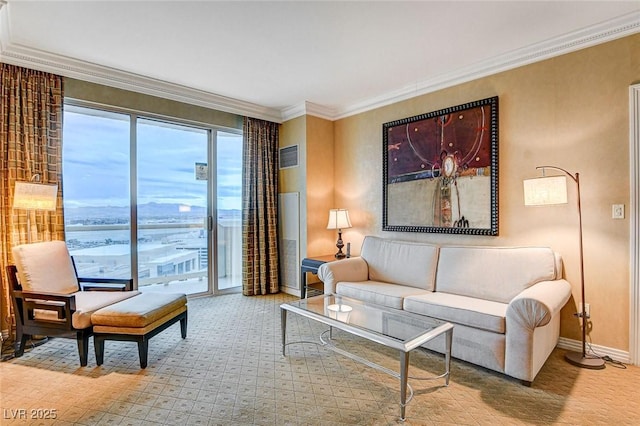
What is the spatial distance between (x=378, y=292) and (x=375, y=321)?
774 millimetres

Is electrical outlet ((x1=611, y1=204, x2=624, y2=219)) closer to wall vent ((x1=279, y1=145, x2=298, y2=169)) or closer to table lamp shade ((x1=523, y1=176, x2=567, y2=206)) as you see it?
table lamp shade ((x1=523, y1=176, x2=567, y2=206))

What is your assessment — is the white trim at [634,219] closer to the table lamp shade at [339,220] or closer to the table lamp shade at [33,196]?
the table lamp shade at [339,220]

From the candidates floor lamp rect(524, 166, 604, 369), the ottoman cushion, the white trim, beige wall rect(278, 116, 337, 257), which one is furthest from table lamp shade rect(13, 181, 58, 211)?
the white trim

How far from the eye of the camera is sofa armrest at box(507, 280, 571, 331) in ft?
7.16

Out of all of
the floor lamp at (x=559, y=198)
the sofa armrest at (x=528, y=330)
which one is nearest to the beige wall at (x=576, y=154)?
the floor lamp at (x=559, y=198)

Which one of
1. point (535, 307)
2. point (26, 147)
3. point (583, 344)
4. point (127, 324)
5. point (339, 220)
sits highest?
point (26, 147)

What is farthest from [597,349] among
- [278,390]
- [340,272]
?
[278,390]

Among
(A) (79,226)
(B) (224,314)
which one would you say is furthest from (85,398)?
(A) (79,226)

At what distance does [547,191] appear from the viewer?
8.73 ft

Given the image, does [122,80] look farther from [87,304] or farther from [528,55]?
[528,55]

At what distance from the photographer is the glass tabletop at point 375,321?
211 cm

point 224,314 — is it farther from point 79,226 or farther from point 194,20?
point 194,20

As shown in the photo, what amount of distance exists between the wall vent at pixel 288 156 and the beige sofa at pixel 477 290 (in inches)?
64.7

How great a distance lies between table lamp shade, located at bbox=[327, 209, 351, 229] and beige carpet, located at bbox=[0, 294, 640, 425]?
1734 mm
